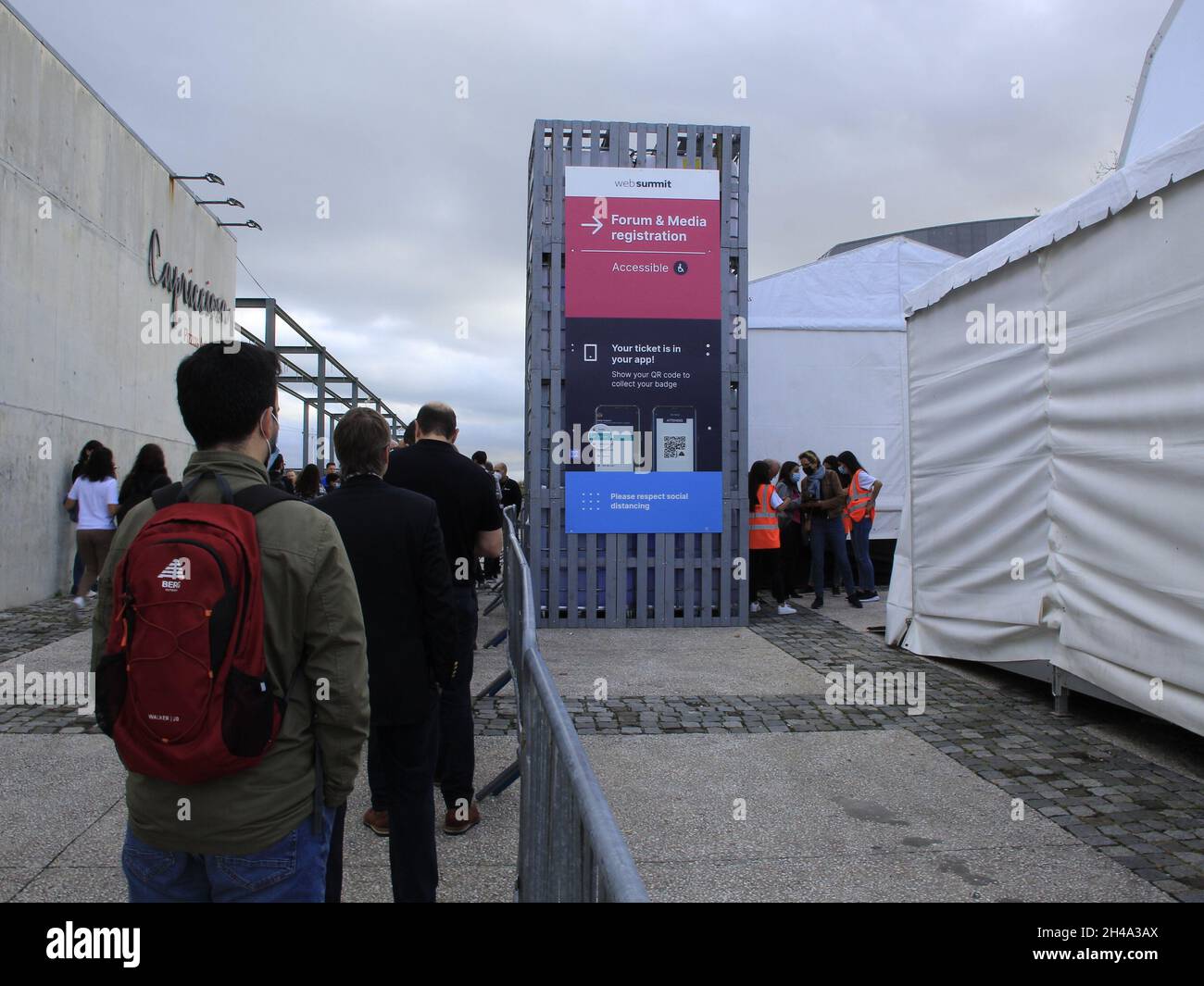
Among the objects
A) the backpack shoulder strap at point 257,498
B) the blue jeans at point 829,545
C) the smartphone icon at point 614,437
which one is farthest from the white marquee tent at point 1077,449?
the backpack shoulder strap at point 257,498

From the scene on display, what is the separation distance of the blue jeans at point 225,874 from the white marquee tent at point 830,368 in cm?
1072

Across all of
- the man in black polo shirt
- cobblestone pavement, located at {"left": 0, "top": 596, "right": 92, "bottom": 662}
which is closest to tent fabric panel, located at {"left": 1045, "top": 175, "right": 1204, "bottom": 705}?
the man in black polo shirt

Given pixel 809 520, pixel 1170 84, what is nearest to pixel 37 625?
pixel 809 520

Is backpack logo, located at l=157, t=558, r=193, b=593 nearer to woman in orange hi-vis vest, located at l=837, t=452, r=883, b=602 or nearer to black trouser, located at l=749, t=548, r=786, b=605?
black trouser, located at l=749, t=548, r=786, b=605

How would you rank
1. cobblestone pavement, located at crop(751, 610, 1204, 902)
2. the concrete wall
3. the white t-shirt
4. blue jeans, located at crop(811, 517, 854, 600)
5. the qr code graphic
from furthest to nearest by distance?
blue jeans, located at crop(811, 517, 854, 600), the concrete wall, the white t-shirt, the qr code graphic, cobblestone pavement, located at crop(751, 610, 1204, 902)

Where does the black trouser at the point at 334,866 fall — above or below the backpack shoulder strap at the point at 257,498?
below

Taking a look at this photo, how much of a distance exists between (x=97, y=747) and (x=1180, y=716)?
565 centimetres

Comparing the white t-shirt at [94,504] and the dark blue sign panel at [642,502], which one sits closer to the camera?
the dark blue sign panel at [642,502]

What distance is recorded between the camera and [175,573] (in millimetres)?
1747

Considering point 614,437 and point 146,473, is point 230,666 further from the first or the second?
point 614,437

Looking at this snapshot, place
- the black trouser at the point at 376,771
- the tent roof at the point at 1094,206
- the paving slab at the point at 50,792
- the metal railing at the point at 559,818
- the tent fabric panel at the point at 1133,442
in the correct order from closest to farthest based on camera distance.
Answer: the metal railing at the point at 559,818
the black trouser at the point at 376,771
the paving slab at the point at 50,792
the tent roof at the point at 1094,206
the tent fabric panel at the point at 1133,442

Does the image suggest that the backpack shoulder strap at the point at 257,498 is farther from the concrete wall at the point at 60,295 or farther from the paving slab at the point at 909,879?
the concrete wall at the point at 60,295

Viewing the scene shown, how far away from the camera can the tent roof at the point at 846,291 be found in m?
12.3

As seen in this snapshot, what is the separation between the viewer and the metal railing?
1400 millimetres
